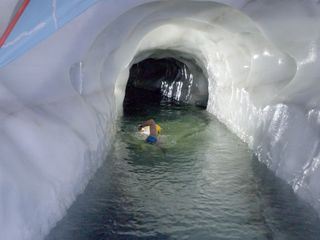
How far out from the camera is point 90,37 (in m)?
5.38

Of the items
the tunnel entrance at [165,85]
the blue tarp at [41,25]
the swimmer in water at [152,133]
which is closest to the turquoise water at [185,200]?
the swimmer in water at [152,133]

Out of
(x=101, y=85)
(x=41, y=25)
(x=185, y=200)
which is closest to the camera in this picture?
(x=41, y=25)

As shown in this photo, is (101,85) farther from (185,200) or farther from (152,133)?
(185,200)

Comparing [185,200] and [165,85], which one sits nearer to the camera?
[185,200]

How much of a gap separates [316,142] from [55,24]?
378cm

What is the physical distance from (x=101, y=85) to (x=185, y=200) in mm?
3242

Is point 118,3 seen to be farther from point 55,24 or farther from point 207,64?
point 207,64

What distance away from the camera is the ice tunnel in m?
3.78

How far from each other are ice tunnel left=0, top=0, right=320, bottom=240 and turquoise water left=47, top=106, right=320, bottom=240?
25 centimetres

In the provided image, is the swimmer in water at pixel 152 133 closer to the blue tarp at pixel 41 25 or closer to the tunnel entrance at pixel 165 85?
the tunnel entrance at pixel 165 85

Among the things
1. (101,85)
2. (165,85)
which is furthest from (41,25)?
(165,85)

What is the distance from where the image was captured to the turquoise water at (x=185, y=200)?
189 inches

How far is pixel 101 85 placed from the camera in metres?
7.98

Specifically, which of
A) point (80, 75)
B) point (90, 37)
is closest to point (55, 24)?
point (90, 37)
